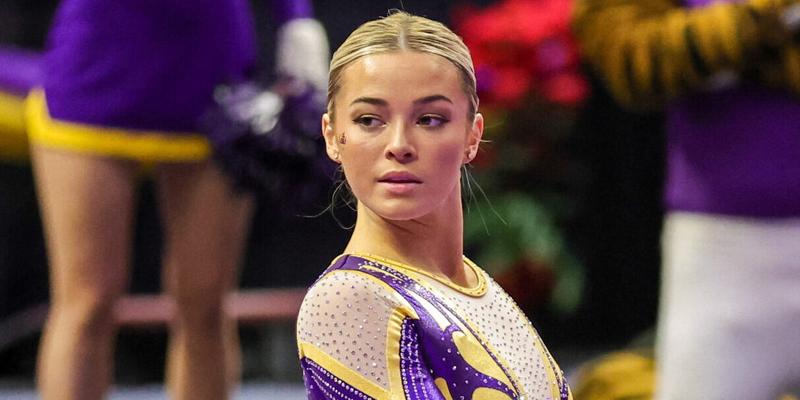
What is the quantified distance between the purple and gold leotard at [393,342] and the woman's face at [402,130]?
0.08 metres

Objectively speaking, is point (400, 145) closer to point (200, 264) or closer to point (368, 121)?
point (368, 121)

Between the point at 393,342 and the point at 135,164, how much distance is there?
4.73ft

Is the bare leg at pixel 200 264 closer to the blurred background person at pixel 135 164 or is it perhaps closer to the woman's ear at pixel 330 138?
the blurred background person at pixel 135 164

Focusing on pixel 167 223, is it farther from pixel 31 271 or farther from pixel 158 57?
pixel 31 271

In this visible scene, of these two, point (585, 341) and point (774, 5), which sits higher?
point (774, 5)

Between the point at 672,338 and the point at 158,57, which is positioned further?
the point at 158,57

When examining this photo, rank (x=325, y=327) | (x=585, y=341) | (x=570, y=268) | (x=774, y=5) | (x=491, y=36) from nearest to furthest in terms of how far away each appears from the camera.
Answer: (x=325, y=327), (x=774, y=5), (x=491, y=36), (x=570, y=268), (x=585, y=341)

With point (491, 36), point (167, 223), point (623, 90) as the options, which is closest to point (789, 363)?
point (623, 90)

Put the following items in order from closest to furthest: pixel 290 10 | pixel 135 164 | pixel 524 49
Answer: pixel 135 164
pixel 290 10
pixel 524 49

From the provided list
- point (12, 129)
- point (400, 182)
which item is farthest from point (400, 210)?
point (12, 129)

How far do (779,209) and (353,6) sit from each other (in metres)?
2.45

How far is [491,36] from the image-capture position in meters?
4.14

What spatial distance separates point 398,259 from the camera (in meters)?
1.40

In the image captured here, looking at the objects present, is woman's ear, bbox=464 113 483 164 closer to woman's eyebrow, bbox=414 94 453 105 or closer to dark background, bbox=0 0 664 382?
woman's eyebrow, bbox=414 94 453 105
